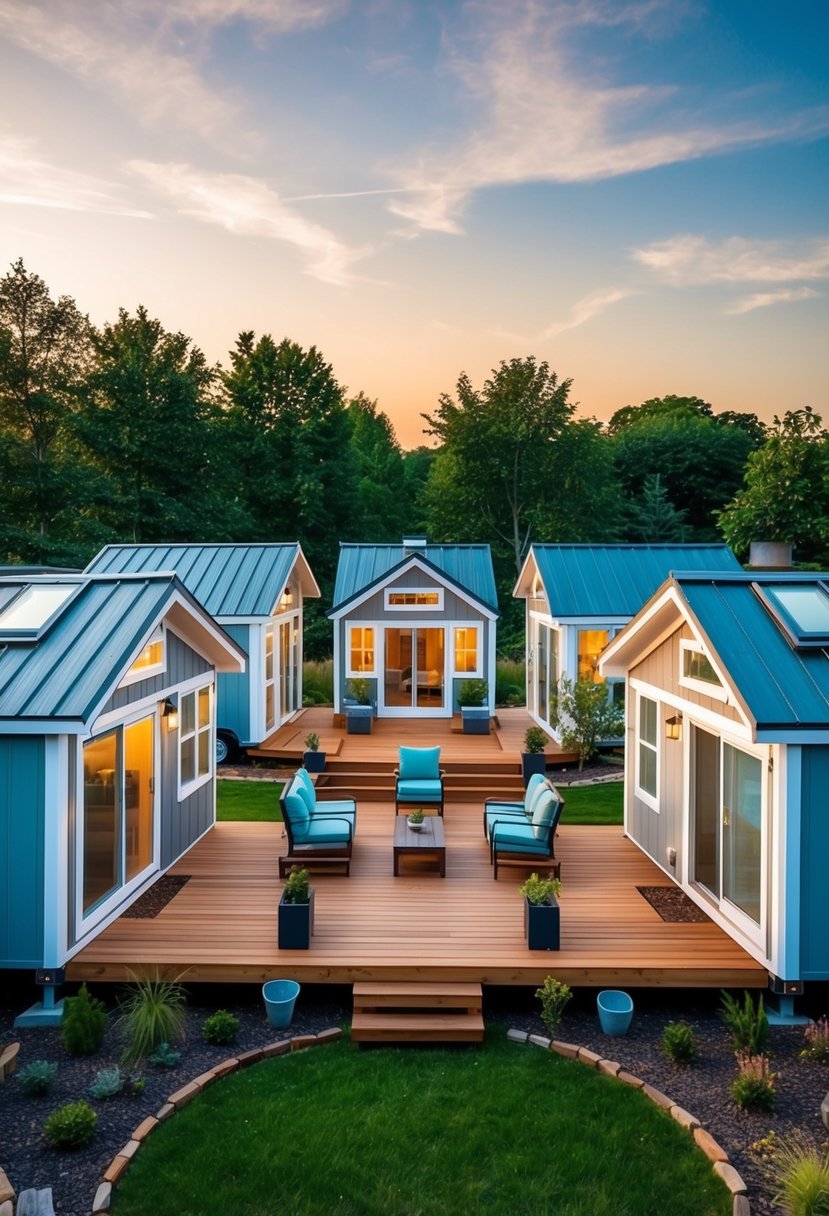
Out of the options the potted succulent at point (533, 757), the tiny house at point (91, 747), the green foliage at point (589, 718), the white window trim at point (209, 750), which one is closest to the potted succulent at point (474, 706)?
the green foliage at point (589, 718)

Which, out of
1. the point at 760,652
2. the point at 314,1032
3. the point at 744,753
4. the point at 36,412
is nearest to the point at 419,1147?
the point at 314,1032

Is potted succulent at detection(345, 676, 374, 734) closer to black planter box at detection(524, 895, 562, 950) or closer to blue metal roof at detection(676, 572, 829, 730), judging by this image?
black planter box at detection(524, 895, 562, 950)

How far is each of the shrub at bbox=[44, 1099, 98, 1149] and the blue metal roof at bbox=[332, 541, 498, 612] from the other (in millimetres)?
14128

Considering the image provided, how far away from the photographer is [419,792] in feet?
37.9

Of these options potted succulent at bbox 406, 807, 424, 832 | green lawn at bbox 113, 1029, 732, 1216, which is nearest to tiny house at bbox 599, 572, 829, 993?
green lawn at bbox 113, 1029, 732, 1216

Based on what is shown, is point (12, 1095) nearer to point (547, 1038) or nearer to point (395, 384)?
point (547, 1038)

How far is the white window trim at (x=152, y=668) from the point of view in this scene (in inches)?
321

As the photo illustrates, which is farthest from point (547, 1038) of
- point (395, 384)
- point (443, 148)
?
point (395, 384)

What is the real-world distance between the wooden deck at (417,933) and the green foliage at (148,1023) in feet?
1.48

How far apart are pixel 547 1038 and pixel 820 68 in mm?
16802

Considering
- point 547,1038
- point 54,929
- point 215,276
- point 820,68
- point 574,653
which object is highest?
point 820,68

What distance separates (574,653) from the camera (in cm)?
1661

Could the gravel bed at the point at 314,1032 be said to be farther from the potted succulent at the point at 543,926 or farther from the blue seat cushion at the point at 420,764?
the blue seat cushion at the point at 420,764

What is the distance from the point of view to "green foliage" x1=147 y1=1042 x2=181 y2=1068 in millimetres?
5938
